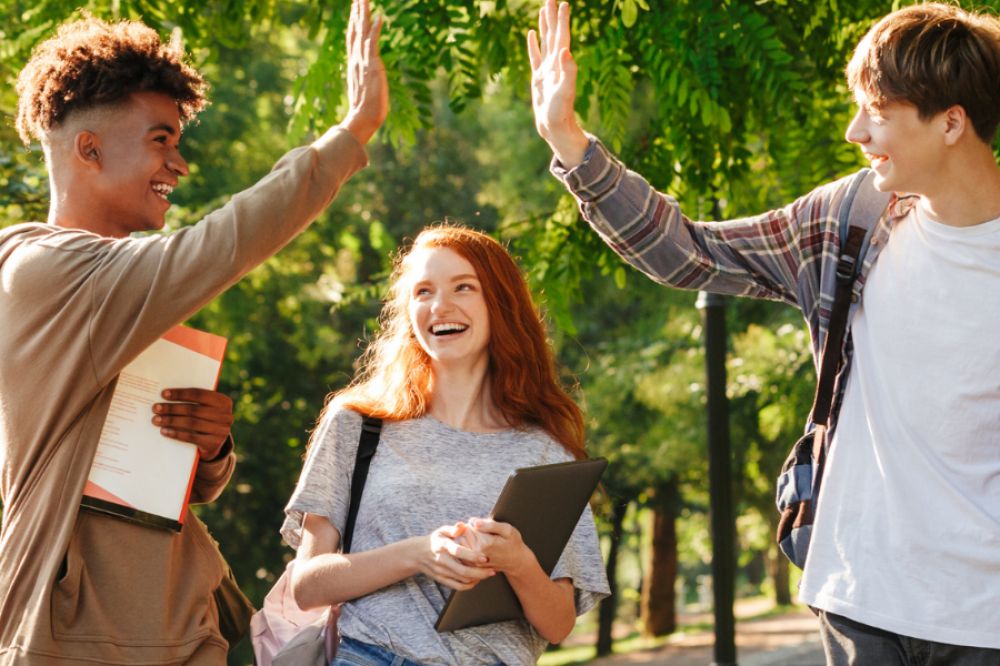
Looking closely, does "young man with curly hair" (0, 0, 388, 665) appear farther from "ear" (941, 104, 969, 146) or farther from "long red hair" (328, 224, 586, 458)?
"ear" (941, 104, 969, 146)

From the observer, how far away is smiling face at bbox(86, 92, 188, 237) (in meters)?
2.99

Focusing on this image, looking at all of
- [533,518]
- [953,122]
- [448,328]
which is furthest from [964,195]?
[448,328]

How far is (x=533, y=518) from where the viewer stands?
10.1 ft

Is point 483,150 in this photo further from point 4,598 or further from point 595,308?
point 4,598

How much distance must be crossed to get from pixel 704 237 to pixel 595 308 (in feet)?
45.9

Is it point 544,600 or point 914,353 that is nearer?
point 914,353

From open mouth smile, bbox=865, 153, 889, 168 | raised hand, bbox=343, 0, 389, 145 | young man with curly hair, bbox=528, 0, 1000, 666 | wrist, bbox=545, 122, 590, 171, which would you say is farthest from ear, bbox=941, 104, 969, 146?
raised hand, bbox=343, 0, 389, 145

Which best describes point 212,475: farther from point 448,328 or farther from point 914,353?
point 914,353

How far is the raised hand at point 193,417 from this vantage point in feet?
9.64

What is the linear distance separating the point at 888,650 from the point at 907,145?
41.5 inches

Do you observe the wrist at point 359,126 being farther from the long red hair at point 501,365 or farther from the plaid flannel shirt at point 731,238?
the long red hair at point 501,365

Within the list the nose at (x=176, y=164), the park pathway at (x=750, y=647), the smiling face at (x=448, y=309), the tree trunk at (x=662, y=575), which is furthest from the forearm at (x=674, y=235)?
the tree trunk at (x=662, y=575)

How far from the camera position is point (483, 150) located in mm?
19625

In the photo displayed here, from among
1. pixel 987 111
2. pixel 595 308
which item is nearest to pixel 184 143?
pixel 595 308
